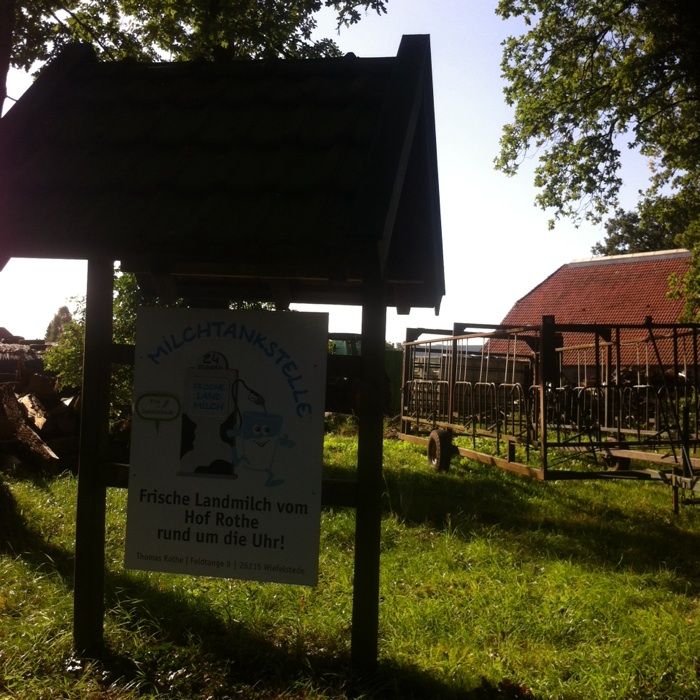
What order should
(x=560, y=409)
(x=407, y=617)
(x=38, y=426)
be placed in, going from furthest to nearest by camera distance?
1. (x=38, y=426)
2. (x=560, y=409)
3. (x=407, y=617)

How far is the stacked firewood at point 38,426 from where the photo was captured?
367 inches

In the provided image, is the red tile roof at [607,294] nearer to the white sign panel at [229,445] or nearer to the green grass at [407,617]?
the green grass at [407,617]

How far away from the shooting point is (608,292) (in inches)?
1128

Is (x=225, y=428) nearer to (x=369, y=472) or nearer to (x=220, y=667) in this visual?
(x=369, y=472)

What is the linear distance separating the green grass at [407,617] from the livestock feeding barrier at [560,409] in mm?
980

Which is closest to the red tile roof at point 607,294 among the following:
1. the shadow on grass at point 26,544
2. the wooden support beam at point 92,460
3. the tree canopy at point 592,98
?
the tree canopy at point 592,98

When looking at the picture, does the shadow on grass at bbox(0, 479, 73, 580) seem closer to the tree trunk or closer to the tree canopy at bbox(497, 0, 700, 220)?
the tree trunk

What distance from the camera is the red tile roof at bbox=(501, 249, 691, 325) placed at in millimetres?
26984

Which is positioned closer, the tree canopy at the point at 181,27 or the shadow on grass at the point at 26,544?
the shadow on grass at the point at 26,544

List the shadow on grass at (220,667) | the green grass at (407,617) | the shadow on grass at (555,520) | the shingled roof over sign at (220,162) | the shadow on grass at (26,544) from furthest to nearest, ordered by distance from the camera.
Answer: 1. the shadow on grass at (555,520)
2. the shadow on grass at (26,544)
3. the green grass at (407,617)
4. the shadow on grass at (220,667)
5. the shingled roof over sign at (220,162)

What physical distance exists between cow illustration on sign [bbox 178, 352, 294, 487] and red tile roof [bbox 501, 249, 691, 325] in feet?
79.0

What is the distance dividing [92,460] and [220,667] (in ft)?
4.38

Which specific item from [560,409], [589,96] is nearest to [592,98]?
[589,96]

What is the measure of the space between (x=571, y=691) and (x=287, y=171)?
3.22 meters
